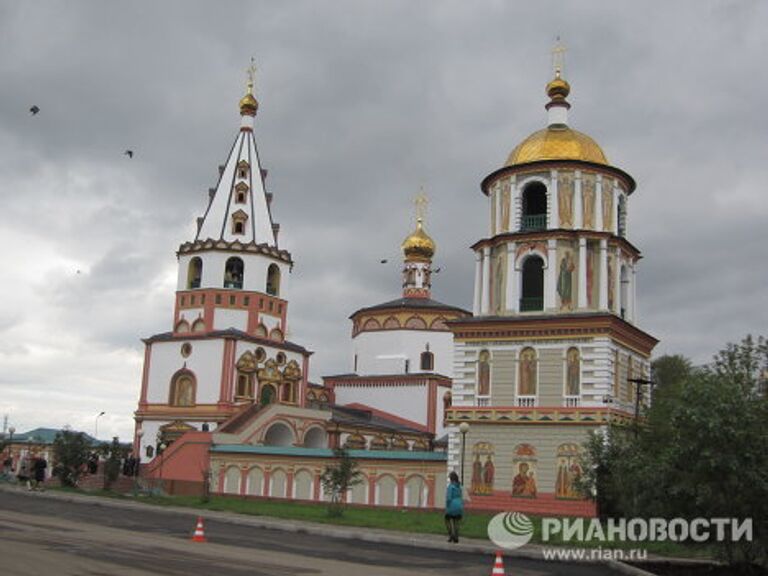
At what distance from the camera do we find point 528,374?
1289 inches

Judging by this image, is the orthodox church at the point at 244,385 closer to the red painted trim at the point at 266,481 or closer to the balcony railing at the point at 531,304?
the red painted trim at the point at 266,481

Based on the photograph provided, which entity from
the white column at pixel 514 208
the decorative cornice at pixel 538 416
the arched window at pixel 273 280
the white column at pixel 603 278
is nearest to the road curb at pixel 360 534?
the decorative cornice at pixel 538 416

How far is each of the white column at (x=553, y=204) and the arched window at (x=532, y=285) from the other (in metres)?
1.39

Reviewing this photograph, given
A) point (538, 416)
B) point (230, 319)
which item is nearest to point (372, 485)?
point (538, 416)

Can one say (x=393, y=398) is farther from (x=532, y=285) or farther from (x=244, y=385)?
(x=532, y=285)

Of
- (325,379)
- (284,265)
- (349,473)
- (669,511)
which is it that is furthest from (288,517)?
(325,379)

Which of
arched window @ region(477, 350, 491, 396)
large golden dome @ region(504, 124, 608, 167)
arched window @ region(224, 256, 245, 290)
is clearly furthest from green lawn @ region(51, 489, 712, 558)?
arched window @ region(224, 256, 245, 290)

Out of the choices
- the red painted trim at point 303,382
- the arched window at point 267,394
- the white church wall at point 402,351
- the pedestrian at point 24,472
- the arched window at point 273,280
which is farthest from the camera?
the white church wall at point 402,351

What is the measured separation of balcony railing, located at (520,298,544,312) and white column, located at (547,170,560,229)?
2718 mm

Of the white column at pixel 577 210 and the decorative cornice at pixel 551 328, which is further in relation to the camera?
the white column at pixel 577 210

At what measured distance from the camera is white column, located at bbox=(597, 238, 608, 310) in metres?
32.8

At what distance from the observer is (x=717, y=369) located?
18.0 meters

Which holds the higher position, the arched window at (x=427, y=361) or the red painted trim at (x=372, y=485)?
the arched window at (x=427, y=361)

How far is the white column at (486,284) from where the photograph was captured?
34.4 meters
